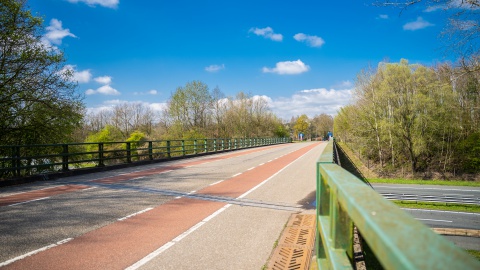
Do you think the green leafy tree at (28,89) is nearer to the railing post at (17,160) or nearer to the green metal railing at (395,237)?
the railing post at (17,160)

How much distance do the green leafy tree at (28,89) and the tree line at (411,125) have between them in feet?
124

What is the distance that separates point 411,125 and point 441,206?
14.5m

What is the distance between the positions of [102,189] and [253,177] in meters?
5.71

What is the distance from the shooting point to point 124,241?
479 centimetres

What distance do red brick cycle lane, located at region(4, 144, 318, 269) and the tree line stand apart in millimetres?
39139

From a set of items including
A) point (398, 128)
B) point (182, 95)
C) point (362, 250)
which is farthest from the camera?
point (182, 95)

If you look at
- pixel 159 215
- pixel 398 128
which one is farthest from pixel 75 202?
pixel 398 128

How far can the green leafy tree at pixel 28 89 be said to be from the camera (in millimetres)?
13594

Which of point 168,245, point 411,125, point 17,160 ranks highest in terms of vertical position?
point 411,125

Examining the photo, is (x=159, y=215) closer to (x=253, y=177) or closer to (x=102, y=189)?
(x=102, y=189)

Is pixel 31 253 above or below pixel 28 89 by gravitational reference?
below

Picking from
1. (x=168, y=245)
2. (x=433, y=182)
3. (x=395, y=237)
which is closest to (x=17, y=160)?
(x=168, y=245)

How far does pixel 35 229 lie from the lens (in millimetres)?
5344

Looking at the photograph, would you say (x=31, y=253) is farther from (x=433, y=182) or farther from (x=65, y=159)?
(x=433, y=182)
